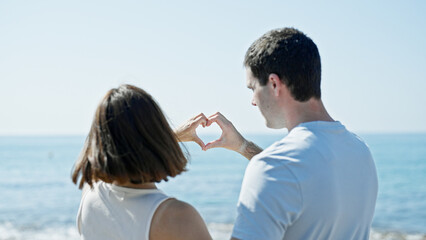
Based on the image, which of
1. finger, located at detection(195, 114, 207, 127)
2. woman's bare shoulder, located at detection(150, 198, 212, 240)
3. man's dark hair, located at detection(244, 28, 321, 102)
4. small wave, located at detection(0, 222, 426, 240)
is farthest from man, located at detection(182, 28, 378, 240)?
small wave, located at detection(0, 222, 426, 240)

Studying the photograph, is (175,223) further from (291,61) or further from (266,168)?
(291,61)

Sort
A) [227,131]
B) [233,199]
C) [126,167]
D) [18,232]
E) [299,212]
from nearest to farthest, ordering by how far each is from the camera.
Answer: [299,212] < [126,167] < [227,131] < [18,232] < [233,199]

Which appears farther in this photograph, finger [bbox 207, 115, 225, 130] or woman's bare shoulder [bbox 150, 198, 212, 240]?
finger [bbox 207, 115, 225, 130]

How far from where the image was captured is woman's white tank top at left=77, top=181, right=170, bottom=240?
1.80 meters

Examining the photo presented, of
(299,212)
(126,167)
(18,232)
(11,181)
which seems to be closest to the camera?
(299,212)

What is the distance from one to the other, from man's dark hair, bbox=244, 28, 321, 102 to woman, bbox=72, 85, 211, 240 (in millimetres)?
410

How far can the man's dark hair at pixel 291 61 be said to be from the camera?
1840 millimetres

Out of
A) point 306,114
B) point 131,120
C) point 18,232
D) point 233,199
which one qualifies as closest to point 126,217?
point 131,120

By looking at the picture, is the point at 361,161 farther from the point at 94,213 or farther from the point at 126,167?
the point at 94,213

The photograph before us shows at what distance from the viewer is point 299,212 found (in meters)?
1.67

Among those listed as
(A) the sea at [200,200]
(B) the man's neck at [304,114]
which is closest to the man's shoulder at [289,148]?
(B) the man's neck at [304,114]

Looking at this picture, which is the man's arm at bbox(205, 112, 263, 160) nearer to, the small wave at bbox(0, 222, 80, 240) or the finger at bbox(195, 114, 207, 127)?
the finger at bbox(195, 114, 207, 127)

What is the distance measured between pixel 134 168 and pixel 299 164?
0.57 metres

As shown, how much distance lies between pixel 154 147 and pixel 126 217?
268 millimetres
